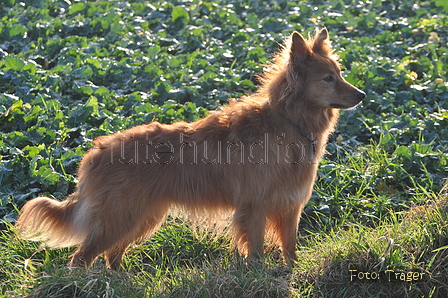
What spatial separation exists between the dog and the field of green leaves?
36 centimetres

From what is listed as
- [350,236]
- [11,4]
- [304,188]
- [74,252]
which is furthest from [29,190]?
[11,4]

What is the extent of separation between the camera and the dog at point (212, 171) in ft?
14.6

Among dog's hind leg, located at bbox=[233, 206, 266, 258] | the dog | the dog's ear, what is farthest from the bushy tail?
the dog's ear

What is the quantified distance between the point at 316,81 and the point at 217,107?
2.43m

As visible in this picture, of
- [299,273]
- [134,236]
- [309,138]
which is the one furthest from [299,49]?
[134,236]

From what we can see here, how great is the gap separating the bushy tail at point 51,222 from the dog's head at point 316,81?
7.39ft

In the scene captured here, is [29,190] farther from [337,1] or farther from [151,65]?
[337,1]

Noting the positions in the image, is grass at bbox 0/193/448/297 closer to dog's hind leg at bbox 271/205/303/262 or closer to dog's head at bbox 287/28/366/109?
dog's hind leg at bbox 271/205/303/262

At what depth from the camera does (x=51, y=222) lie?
453cm

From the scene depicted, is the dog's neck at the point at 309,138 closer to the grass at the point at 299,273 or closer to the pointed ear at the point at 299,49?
the pointed ear at the point at 299,49

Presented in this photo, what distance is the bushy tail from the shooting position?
4.49 meters

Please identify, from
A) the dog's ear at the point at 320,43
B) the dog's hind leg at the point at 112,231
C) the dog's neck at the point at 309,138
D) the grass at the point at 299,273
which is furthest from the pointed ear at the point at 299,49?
the dog's hind leg at the point at 112,231

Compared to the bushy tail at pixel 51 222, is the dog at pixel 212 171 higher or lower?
higher

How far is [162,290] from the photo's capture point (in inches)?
167
